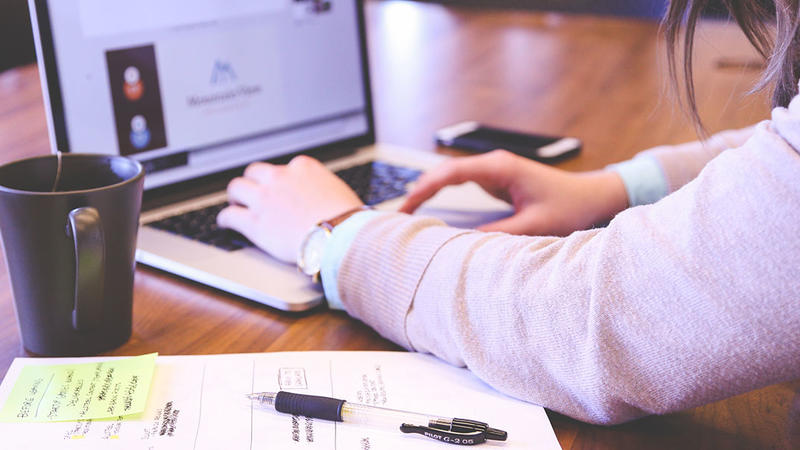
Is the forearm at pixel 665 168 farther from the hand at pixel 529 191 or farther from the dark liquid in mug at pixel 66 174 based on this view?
the dark liquid in mug at pixel 66 174

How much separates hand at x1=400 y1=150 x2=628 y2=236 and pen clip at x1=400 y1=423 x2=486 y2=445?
13.7 inches

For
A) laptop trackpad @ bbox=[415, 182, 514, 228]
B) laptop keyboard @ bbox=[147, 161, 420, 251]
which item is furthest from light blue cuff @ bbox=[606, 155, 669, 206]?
laptop keyboard @ bbox=[147, 161, 420, 251]

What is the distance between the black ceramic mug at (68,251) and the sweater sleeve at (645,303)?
0.22m

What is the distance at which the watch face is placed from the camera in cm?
70

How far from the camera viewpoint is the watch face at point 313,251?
2.29 feet

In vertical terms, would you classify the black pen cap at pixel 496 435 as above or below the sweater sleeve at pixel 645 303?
below

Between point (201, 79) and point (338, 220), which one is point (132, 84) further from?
point (338, 220)

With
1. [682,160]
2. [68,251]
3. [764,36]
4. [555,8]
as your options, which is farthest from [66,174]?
[555,8]

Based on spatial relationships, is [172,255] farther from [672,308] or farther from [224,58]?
[672,308]

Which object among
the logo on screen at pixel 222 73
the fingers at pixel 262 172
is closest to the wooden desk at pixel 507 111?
the fingers at pixel 262 172

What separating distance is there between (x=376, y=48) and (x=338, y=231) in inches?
45.8

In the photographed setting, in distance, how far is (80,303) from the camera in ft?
1.90

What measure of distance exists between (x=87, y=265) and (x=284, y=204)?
0.78 ft

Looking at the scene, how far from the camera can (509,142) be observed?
1.20 metres
